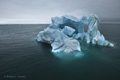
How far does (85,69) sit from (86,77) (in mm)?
1628

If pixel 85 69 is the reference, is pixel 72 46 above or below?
above

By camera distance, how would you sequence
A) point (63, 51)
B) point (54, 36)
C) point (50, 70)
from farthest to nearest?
point (54, 36), point (63, 51), point (50, 70)

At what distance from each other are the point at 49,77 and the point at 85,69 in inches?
198

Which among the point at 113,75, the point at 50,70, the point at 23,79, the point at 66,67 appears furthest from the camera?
the point at 66,67

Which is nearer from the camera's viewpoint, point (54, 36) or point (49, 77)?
point (49, 77)

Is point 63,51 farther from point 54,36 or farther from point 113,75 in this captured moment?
point 113,75

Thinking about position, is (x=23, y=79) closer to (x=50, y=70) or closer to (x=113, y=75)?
(x=50, y=70)

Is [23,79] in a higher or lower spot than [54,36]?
lower

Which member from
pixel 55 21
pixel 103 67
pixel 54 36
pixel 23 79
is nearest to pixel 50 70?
pixel 23 79

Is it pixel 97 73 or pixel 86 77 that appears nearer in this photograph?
pixel 86 77

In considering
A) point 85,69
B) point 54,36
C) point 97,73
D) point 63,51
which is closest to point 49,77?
point 85,69

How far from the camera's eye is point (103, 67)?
10.1 m

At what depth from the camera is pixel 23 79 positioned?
25.3ft

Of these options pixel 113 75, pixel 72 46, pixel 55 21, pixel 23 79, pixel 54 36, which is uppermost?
pixel 55 21
